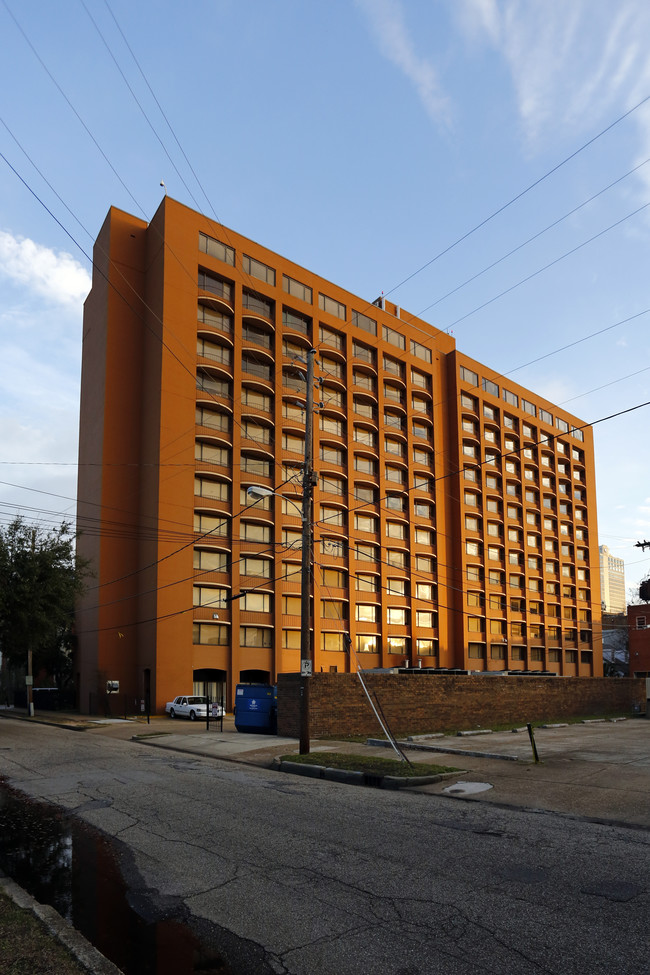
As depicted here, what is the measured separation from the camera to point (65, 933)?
5633mm

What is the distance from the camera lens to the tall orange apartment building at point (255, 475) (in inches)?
1837

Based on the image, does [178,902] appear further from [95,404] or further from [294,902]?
[95,404]

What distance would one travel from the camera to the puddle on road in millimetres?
5445

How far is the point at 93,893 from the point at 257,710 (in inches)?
718

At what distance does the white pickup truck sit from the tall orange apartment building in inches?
78.0

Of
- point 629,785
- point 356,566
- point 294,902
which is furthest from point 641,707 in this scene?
point 294,902

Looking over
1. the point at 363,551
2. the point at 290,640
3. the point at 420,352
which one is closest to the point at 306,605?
the point at 290,640

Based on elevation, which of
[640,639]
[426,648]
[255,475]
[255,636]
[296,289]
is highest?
[296,289]

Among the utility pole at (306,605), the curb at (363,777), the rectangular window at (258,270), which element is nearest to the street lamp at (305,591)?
the utility pole at (306,605)

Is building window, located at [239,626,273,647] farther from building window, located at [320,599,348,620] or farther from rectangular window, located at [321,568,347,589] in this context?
rectangular window, located at [321,568,347,589]

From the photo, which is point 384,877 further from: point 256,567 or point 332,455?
point 332,455

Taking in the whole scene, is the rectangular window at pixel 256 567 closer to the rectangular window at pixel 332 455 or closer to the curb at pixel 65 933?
the rectangular window at pixel 332 455

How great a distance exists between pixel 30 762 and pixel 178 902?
12.2 m

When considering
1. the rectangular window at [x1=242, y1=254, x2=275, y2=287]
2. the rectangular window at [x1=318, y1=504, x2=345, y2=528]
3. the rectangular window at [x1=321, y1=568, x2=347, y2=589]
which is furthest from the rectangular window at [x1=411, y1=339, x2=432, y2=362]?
the rectangular window at [x1=321, y1=568, x2=347, y2=589]
